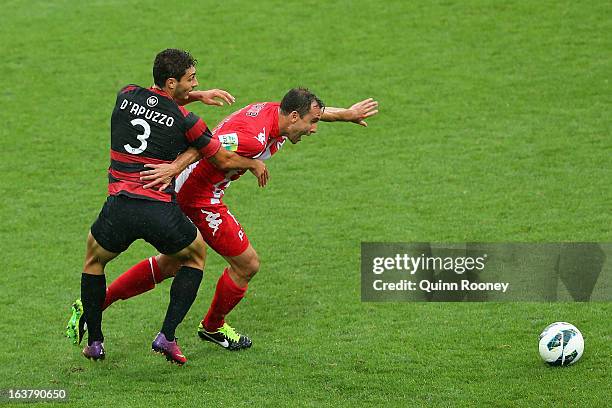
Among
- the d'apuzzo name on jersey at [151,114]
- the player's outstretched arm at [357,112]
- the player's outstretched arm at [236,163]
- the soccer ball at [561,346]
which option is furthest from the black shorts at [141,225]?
the soccer ball at [561,346]

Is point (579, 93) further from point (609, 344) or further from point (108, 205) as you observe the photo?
point (108, 205)

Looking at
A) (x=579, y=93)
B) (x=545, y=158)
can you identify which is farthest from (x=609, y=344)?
(x=579, y=93)

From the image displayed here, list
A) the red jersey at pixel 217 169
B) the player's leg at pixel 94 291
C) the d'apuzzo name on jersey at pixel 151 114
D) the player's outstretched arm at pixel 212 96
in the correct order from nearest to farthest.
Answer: the d'apuzzo name on jersey at pixel 151 114, the player's leg at pixel 94 291, the red jersey at pixel 217 169, the player's outstretched arm at pixel 212 96

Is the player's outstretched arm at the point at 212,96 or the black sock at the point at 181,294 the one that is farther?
the player's outstretched arm at the point at 212,96

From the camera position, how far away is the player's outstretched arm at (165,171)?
7.06m

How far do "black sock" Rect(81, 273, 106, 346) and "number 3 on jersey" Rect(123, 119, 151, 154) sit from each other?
96 centimetres

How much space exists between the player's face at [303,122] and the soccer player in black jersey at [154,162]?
20.2 inches

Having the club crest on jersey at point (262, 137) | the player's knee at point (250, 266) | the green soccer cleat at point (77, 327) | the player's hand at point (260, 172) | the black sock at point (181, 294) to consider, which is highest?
the club crest on jersey at point (262, 137)

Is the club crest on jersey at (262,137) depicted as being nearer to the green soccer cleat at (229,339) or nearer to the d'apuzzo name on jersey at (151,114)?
the d'apuzzo name on jersey at (151,114)

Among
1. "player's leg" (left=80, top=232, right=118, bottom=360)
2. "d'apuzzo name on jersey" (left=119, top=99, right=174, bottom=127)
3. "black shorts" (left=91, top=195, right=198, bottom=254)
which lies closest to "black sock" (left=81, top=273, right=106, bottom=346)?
"player's leg" (left=80, top=232, right=118, bottom=360)

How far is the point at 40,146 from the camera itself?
41.4 ft

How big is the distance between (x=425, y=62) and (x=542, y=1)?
266 cm

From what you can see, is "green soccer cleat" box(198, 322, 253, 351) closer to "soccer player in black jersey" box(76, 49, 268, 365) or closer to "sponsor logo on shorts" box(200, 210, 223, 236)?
"soccer player in black jersey" box(76, 49, 268, 365)

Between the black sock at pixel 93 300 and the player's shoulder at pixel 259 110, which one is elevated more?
the player's shoulder at pixel 259 110
